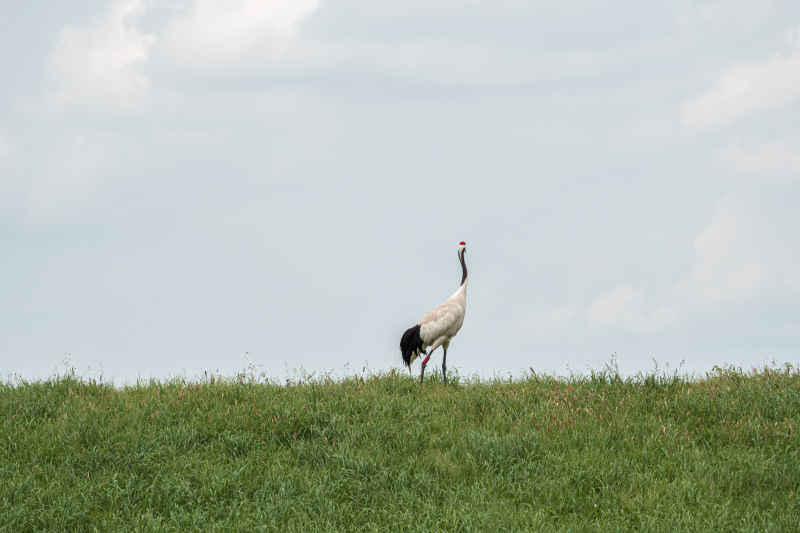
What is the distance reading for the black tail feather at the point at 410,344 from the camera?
52.4 ft

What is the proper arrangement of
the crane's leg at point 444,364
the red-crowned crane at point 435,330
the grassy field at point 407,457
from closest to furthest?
the grassy field at point 407,457
the crane's leg at point 444,364
the red-crowned crane at point 435,330

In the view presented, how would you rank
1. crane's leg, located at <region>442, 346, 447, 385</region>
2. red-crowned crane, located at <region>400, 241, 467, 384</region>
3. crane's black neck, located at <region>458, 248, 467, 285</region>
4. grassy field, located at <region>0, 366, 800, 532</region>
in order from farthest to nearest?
crane's black neck, located at <region>458, 248, 467, 285</region> → red-crowned crane, located at <region>400, 241, 467, 384</region> → crane's leg, located at <region>442, 346, 447, 385</region> → grassy field, located at <region>0, 366, 800, 532</region>

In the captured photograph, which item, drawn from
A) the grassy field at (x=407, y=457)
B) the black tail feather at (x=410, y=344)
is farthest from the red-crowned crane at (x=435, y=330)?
the grassy field at (x=407, y=457)

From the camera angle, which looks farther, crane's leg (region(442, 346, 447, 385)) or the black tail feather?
the black tail feather

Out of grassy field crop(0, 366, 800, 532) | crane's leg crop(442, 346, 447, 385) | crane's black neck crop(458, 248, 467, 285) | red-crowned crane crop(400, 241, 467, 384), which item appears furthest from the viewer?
crane's black neck crop(458, 248, 467, 285)

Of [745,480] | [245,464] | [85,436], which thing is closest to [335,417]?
[245,464]

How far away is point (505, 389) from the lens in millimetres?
13594

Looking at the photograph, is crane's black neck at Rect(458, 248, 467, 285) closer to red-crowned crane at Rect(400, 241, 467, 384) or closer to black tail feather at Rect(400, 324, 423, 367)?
red-crowned crane at Rect(400, 241, 467, 384)

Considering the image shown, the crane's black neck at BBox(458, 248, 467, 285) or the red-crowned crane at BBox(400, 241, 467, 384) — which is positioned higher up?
the crane's black neck at BBox(458, 248, 467, 285)

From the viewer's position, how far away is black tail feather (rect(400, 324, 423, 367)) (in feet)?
52.4

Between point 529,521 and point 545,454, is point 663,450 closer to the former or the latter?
point 545,454

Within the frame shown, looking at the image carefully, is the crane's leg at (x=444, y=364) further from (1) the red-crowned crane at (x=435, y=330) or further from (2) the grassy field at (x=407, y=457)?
(2) the grassy field at (x=407, y=457)

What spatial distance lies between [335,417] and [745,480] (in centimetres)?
590

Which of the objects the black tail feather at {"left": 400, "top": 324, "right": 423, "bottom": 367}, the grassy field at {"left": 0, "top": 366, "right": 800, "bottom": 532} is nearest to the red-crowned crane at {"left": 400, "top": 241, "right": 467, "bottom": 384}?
the black tail feather at {"left": 400, "top": 324, "right": 423, "bottom": 367}
